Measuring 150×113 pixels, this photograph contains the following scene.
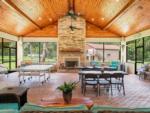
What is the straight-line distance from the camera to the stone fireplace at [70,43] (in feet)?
51.5

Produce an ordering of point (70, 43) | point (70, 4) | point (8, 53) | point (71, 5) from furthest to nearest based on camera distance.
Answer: point (70, 43) < point (8, 53) < point (71, 5) < point (70, 4)

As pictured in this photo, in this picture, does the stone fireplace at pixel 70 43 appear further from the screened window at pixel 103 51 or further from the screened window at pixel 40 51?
the screened window at pixel 40 51

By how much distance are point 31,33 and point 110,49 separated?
19.5ft

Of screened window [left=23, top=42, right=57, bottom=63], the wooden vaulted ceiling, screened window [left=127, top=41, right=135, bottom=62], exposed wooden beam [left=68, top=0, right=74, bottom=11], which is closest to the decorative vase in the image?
the wooden vaulted ceiling

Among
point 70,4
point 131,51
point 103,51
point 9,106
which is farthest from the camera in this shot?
point 103,51

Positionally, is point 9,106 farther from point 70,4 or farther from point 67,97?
point 70,4

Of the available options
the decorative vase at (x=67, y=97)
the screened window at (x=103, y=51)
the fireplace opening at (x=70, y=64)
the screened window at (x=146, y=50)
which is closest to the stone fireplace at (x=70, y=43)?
the fireplace opening at (x=70, y=64)

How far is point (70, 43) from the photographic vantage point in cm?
1574

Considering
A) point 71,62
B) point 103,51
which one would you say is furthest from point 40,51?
point 103,51

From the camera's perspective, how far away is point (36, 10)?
11.6 m

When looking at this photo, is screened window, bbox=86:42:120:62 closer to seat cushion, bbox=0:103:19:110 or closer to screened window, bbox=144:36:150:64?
screened window, bbox=144:36:150:64

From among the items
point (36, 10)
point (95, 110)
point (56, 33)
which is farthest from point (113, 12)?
point (95, 110)

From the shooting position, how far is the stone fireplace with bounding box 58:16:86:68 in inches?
619

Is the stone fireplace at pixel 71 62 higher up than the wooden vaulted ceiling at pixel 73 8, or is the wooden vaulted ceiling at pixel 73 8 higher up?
the wooden vaulted ceiling at pixel 73 8
